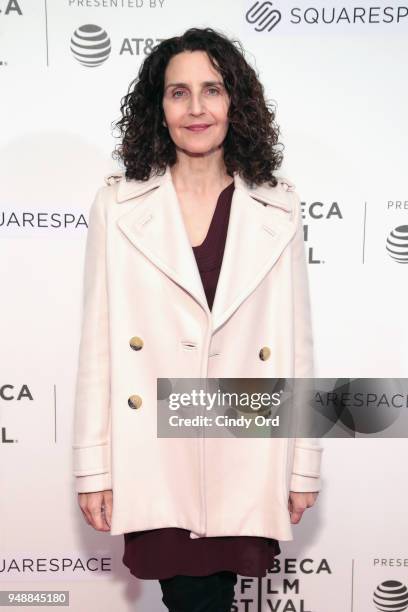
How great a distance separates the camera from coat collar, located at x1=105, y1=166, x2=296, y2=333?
1.25 metres

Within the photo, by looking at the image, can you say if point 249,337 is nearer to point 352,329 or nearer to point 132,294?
point 132,294

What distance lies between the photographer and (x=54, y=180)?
1.90m

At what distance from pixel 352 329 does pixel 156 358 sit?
898 mm

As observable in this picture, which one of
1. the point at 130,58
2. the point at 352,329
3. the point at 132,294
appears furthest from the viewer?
the point at 352,329

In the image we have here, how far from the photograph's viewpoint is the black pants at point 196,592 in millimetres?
1337

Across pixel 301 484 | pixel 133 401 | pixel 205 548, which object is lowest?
pixel 205 548

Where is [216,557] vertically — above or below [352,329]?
below

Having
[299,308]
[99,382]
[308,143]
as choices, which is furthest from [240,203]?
[308,143]

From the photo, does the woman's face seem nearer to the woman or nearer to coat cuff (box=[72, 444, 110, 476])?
the woman

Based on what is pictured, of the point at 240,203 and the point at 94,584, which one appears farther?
the point at 94,584

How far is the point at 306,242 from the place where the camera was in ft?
6.36

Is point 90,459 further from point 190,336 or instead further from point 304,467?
point 304,467

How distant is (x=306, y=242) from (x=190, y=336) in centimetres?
81

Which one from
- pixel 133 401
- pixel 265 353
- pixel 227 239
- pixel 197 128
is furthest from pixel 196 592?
pixel 197 128
